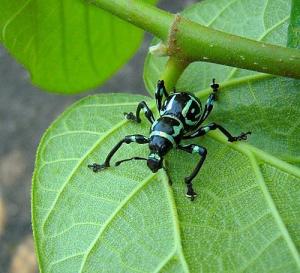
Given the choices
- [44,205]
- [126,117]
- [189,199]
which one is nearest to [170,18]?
[126,117]

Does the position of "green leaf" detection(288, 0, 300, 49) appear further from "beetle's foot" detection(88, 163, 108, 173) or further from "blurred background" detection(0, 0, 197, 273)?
"blurred background" detection(0, 0, 197, 273)

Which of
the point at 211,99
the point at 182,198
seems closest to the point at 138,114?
the point at 211,99

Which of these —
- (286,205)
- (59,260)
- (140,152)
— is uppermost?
(286,205)

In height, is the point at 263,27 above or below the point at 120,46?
above

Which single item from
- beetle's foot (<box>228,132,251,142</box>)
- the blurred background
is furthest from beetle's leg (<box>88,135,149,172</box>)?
the blurred background

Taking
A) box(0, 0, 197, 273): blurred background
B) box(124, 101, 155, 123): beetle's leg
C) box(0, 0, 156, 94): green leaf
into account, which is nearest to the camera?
box(124, 101, 155, 123): beetle's leg

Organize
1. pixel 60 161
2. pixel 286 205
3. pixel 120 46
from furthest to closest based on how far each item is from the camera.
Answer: pixel 120 46, pixel 60 161, pixel 286 205

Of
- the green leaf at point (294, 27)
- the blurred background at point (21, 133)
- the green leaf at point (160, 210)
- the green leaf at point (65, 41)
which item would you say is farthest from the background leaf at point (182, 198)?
the blurred background at point (21, 133)

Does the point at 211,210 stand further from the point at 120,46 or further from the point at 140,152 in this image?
the point at 120,46
